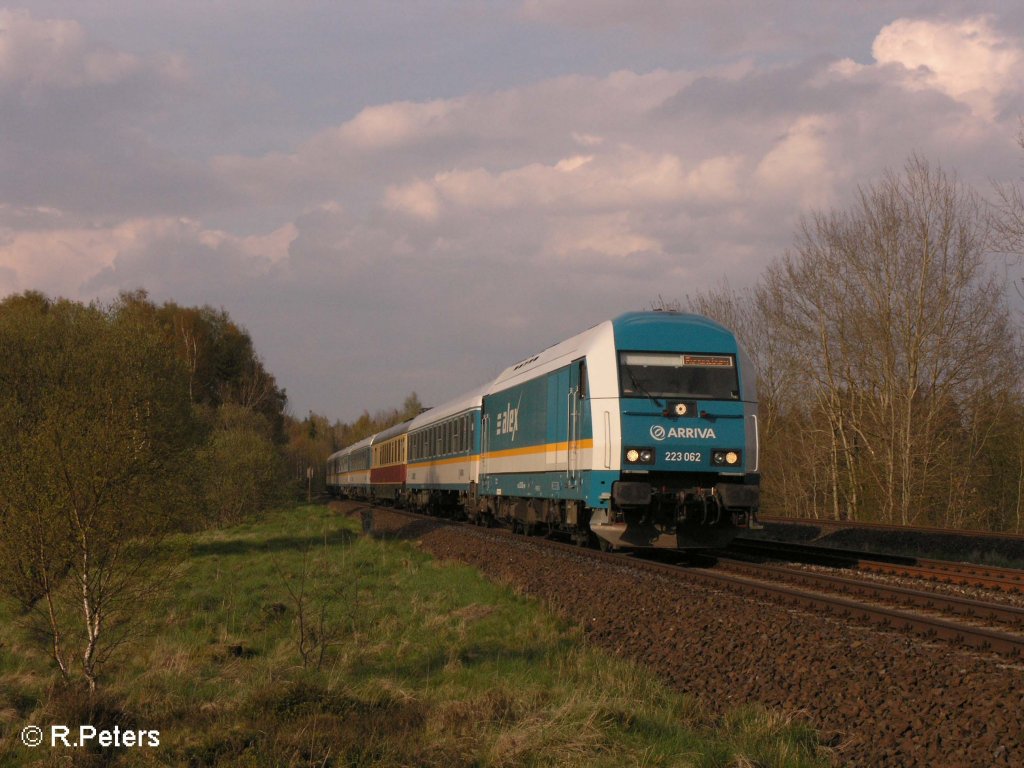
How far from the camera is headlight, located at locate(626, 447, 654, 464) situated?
14523mm

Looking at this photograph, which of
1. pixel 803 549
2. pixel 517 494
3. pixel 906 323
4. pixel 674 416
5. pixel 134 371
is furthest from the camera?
pixel 906 323

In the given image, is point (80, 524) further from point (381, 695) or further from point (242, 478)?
point (242, 478)

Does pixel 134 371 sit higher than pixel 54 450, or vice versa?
pixel 134 371

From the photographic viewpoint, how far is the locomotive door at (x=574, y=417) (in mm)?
15617

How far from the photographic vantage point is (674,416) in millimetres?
14625

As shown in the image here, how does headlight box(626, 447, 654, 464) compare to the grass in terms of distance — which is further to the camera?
headlight box(626, 447, 654, 464)

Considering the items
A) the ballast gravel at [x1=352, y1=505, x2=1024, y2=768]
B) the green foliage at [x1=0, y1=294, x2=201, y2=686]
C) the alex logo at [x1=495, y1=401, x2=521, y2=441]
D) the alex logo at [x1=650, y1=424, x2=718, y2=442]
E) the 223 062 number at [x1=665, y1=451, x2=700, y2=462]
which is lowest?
the ballast gravel at [x1=352, y1=505, x2=1024, y2=768]

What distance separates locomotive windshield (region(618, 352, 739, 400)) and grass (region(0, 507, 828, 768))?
371cm

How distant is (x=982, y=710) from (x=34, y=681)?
913 cm

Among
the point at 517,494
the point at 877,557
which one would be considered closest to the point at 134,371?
Answer: the point at 517,494

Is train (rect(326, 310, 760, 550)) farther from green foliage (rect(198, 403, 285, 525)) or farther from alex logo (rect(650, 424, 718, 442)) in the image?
green foliage (rect(198, 403, 285, 525))

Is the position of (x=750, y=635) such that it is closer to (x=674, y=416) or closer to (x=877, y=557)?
(x=674, y=416)
